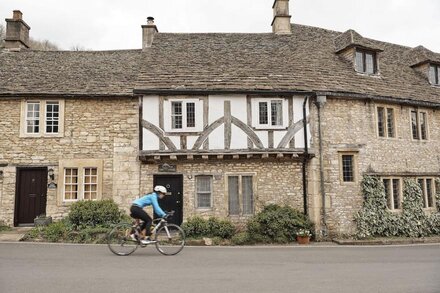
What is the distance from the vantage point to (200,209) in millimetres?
13938

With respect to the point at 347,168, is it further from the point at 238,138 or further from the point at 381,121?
the point at 238,138

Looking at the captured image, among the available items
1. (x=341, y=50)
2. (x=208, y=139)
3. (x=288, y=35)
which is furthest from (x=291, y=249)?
(x=288, y=35)

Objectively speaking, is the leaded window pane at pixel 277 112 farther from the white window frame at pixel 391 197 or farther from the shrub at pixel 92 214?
the shrub at pixel 92 214

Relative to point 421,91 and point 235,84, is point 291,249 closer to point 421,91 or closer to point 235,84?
point 235,84

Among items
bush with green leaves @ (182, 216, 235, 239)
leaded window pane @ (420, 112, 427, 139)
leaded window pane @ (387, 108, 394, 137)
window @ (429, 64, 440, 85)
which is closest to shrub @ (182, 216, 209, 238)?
bush with green leaves @ (182, 216, 235, 239)

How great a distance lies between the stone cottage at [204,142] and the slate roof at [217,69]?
0.32ft

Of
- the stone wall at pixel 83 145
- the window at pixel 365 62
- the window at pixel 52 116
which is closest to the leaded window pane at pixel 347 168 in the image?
the window at pixel 365 62

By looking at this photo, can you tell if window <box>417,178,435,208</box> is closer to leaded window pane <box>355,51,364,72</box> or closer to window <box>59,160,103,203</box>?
leaded window pane <box>355,51,364,72</box>

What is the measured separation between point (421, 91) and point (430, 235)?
677 centimetres

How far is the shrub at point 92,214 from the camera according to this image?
12.8m

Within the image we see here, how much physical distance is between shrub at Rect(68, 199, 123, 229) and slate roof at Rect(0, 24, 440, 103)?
4701 mm

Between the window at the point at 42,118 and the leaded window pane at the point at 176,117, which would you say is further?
the window at the point at 42,118

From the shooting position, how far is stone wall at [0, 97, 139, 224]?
46.1ft

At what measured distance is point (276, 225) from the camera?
12.7m
